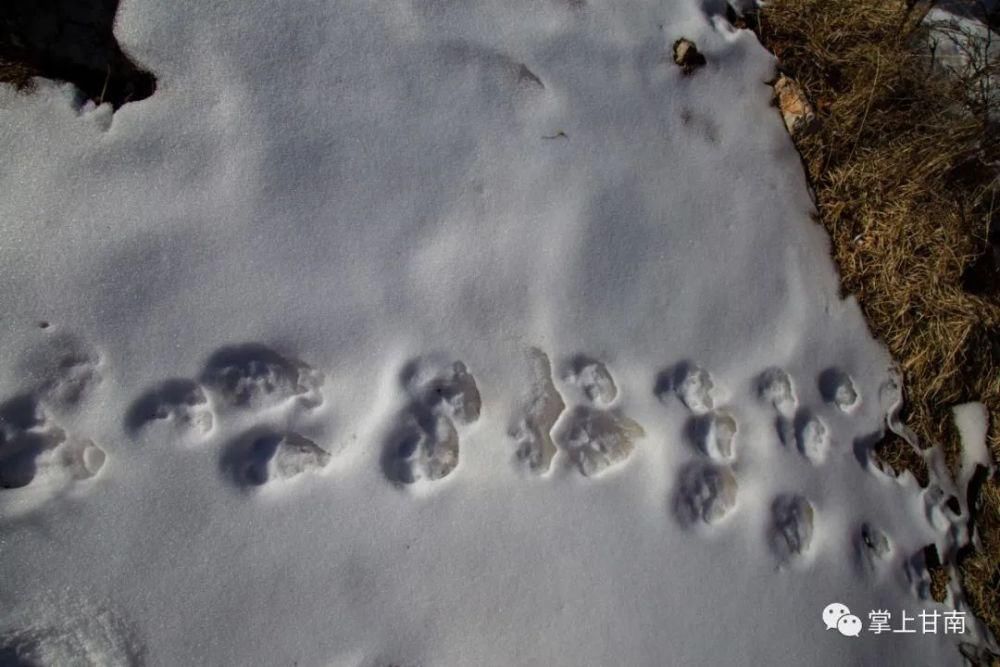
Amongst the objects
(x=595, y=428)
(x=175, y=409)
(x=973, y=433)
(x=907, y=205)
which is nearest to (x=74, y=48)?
(x=175, y=409)

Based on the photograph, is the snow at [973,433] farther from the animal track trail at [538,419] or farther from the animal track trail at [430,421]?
the animal track trail at [430,421]

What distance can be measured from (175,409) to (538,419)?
64 centimetres

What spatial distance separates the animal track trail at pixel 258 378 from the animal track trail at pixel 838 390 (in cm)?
105

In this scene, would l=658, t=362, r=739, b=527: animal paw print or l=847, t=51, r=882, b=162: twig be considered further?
l=847, t=51, r=882, b=162: twig

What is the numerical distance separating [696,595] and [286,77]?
125cm

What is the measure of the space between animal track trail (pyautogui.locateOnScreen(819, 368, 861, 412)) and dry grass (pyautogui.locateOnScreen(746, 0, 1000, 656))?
14 centimetres

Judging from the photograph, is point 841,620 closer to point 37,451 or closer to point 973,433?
point 973,433

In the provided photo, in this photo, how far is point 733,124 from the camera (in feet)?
4.81

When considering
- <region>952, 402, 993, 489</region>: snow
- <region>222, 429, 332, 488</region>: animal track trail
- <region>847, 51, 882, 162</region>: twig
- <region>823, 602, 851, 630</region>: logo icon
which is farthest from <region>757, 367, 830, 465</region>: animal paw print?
<region>222, 429, 332, 488</region>: animal track trail

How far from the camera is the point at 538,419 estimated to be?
4.04 ft

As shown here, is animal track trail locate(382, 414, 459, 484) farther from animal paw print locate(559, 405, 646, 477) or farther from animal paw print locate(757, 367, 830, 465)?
animal paw print locate(757, 367, 830, 465)

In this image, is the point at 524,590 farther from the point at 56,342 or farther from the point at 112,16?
the point at 112,16

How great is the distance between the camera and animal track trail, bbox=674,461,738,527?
126cm

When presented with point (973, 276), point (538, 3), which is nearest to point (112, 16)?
point (538, 3)
